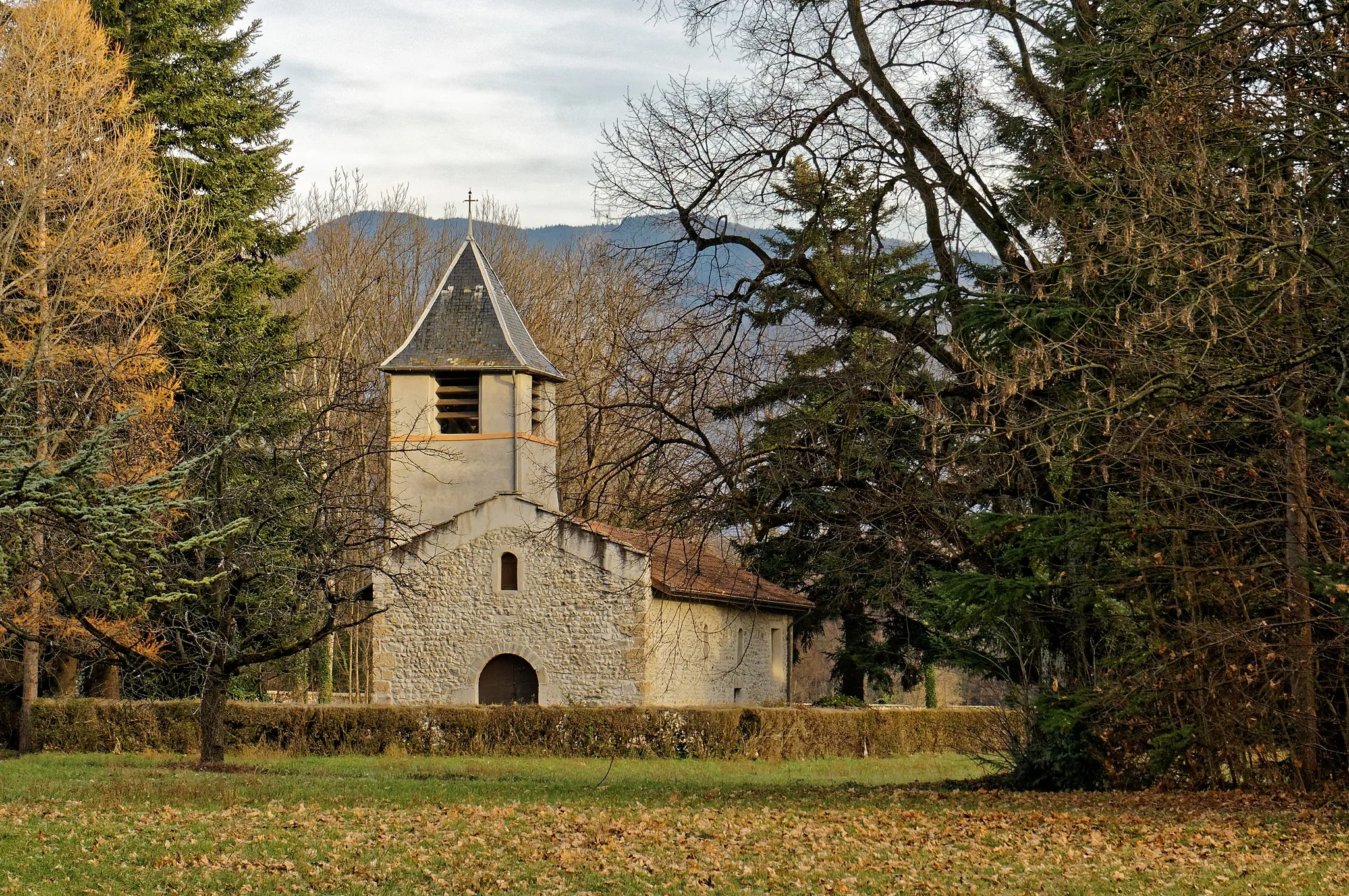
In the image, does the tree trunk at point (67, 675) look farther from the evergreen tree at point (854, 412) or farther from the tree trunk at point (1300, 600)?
the tree trunk at point (1300, 600)

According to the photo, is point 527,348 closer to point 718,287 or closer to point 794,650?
point 794,650

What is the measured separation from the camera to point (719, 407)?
18781 mm

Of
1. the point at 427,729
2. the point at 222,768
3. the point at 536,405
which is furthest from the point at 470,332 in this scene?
the point at 222,768

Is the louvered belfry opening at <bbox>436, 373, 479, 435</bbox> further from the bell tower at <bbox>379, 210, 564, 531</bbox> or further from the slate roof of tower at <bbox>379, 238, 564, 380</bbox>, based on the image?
the slate roof of tower at <bbox>379, 238, 564, 380</bbox>

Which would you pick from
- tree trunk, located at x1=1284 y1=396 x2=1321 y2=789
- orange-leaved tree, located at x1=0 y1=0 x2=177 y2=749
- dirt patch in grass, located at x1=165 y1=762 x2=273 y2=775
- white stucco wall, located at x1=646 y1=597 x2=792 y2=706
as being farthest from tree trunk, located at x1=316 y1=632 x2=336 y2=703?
tree trunk, located at x1=1284 y1=396 x2=1321 y2=789

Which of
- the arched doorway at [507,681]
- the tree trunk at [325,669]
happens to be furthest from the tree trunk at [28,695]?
the tree trunk at [325,669]

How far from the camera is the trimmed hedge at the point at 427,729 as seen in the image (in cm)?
2323

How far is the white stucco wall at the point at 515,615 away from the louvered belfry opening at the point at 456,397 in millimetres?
3915

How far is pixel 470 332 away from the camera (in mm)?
30938

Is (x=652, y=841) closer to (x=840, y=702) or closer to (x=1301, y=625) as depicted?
(x=1301, y=625)

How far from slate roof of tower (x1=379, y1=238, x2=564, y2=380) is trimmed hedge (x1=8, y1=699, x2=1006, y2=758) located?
8.57 m

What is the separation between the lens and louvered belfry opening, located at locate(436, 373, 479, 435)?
99.6ft

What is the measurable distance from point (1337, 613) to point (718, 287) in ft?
23.5

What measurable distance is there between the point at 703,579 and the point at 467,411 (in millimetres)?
6842
